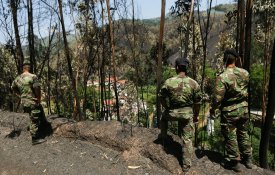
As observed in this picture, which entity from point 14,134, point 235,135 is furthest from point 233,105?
point 14,134

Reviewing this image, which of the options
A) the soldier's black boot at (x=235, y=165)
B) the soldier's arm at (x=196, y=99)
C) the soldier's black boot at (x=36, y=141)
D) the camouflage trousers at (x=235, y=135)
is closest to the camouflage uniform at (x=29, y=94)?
the soldier's black boot at (x=36, y=141)

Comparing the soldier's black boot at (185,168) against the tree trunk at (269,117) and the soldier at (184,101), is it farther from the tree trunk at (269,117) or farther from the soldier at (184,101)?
the tree trunk at (269,117)

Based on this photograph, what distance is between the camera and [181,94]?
496 cm

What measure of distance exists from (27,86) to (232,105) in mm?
4249

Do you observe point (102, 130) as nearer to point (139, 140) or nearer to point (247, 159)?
point (139, 140)

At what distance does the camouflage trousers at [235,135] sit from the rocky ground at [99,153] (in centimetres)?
30

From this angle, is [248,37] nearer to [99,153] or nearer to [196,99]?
[196,99]

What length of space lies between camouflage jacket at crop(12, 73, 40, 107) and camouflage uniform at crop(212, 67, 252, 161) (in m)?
3.91

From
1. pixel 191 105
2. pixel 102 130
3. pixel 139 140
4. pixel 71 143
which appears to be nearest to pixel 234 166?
pixel 191 105

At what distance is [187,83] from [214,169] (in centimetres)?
143

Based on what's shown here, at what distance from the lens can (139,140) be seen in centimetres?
618

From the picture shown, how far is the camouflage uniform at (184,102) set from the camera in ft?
16.3

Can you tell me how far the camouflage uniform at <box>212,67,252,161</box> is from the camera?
15.4 ft

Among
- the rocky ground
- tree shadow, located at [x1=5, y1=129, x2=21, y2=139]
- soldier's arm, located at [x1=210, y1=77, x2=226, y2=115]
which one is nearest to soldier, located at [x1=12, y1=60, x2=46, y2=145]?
the rocky ground
